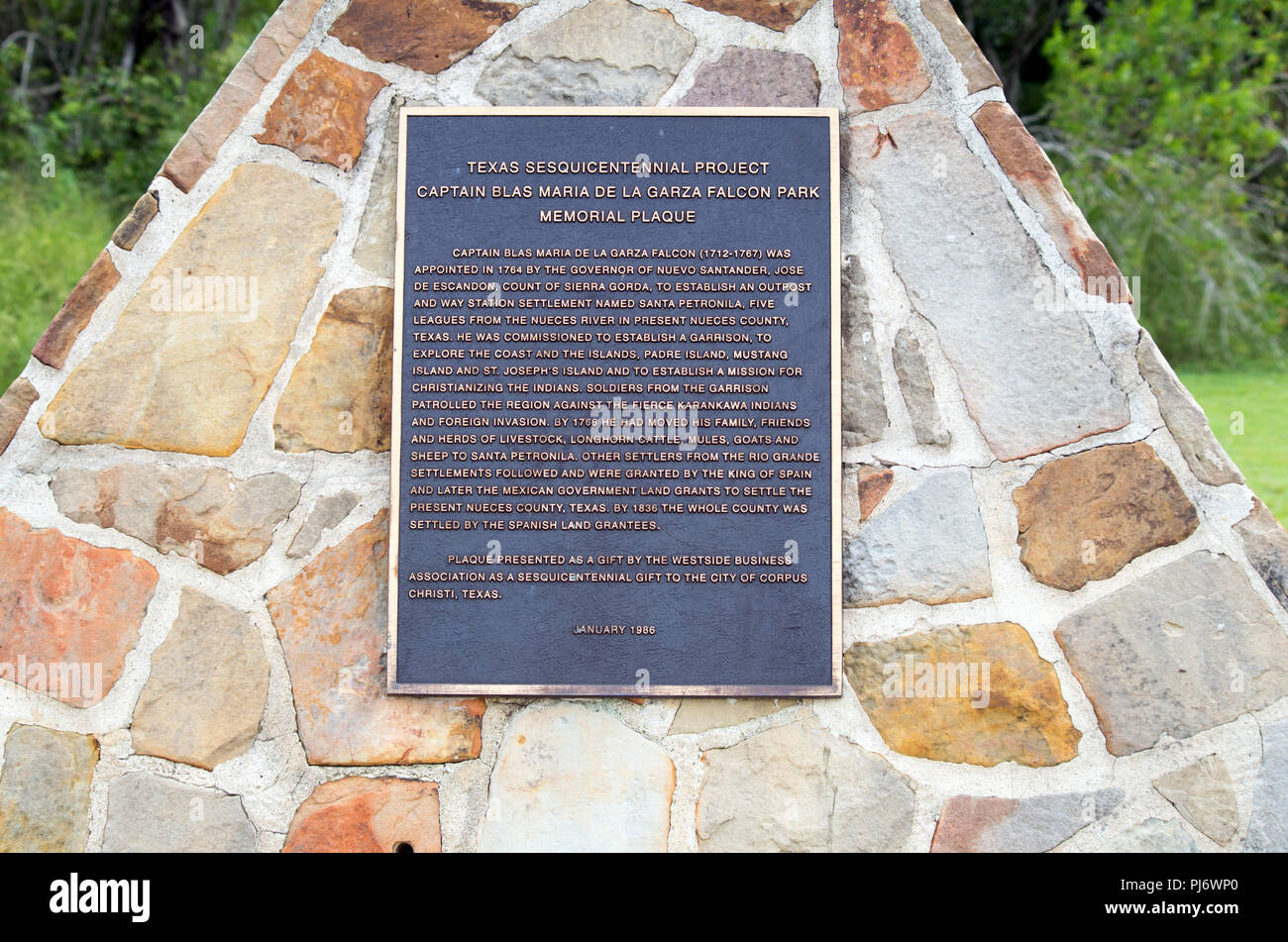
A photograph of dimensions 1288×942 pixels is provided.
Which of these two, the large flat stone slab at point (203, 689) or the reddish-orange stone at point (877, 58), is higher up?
the reddish-orange stone at point (877, 58)

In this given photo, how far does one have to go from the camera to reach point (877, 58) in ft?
10.1

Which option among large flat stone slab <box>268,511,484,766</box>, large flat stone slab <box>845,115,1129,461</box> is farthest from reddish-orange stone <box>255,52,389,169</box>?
large flat stone slab <box>845,115,1129,461</box>

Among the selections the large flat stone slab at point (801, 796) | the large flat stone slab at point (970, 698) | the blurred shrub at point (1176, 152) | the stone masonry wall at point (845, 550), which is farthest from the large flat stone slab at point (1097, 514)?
the blurred shrub at point (1176, 152)

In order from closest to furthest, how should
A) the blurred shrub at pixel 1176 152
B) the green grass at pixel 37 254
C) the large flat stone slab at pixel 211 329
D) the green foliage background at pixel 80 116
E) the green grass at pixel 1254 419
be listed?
the large flat stone slab at pixel 211 329 → the green grass at pixel 1254 419 → the green grass at pixel 37 254 → the green foliage background at pixel 80 116 → the blurred shrub at pixel 1176 152

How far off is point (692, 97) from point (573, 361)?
0.90m

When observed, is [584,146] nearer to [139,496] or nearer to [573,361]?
[573,361]

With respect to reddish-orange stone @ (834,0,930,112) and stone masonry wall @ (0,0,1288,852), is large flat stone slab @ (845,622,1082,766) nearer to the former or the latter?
stone masonry wall @ (0,0,1288,852)

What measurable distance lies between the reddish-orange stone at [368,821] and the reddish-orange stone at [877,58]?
8.06ft

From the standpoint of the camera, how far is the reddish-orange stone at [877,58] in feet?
10.1

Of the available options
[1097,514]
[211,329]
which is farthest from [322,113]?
[1097,514]

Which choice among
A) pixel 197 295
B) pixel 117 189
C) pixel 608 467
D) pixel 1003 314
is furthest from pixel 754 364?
pixel 117 189

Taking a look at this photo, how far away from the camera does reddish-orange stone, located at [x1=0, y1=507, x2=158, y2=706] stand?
9.86 feet

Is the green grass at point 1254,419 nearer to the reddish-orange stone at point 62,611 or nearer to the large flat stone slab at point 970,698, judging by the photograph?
the large flat stone slab at point 970,698

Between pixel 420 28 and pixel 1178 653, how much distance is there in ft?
9.66
